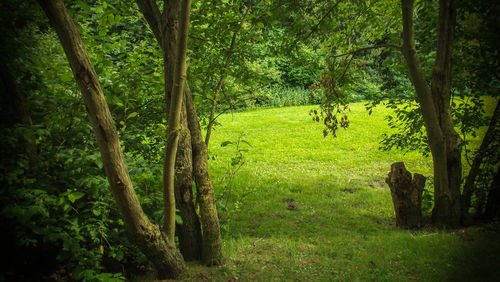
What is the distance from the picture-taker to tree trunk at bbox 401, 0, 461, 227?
5188 millimetres

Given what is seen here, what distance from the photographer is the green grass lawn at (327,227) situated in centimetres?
401

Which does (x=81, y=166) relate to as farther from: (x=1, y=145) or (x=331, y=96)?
(x=331, y=96)

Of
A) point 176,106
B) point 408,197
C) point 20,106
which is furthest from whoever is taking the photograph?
point 408,197

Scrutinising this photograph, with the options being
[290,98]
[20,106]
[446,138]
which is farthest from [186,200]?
[290,98]

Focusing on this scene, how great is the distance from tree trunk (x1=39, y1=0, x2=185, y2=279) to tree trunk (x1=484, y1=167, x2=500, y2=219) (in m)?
5.34

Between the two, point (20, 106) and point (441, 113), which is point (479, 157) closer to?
point (441, 113)

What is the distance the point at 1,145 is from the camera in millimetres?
2807

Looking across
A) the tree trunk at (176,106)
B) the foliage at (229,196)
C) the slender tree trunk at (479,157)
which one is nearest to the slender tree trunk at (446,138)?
the slender tree trunk at (479,157)

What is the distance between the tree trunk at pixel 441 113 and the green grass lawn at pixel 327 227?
1.96 ft

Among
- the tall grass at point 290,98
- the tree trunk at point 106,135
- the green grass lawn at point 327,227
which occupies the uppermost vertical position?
the tall grass at point 290,98

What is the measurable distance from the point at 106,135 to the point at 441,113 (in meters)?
5.43

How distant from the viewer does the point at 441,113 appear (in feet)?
18.0

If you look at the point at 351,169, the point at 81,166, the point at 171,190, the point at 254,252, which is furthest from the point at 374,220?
the point at 81,166

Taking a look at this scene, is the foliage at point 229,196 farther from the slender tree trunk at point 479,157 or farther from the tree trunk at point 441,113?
the slender tree trunk at point 479,157
